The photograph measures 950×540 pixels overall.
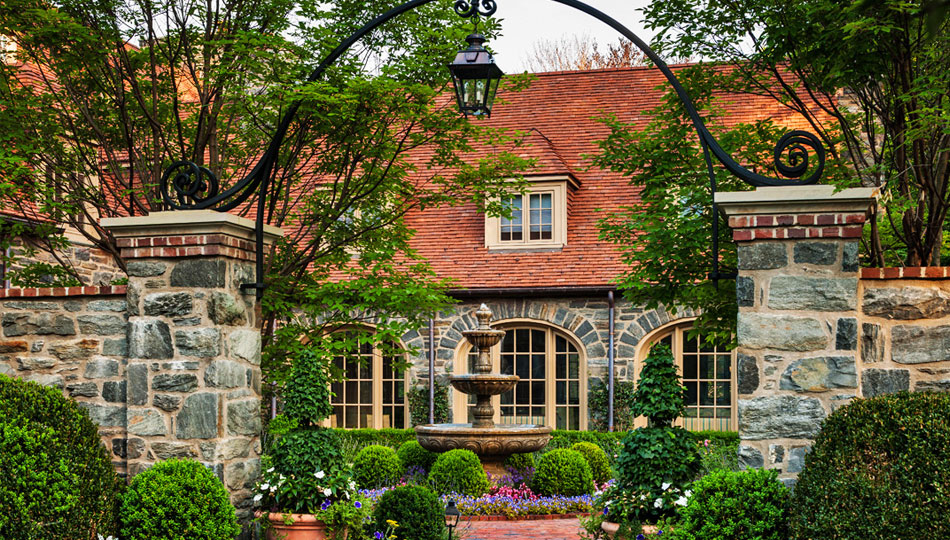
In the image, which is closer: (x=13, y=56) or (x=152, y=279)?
(x=152, y=279)

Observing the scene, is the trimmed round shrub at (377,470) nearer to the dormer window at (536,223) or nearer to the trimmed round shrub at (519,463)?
the trimmed round shrub at (519,463)

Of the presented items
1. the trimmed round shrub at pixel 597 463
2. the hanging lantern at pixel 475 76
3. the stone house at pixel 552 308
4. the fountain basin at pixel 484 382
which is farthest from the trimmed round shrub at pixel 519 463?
the hanging lantern at pixel 475 76

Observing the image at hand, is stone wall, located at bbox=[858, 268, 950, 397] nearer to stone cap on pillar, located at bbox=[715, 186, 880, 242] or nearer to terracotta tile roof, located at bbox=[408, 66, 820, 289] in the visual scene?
stone cap on pillar, located at bbox=[715, 186, 880, 242]

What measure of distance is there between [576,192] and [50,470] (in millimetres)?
12533

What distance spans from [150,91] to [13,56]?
55.5 inches

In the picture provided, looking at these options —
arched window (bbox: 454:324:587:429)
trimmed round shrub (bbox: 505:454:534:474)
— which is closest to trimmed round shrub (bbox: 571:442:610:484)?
trimmed round shrub (bbox: 505:454:534:474)

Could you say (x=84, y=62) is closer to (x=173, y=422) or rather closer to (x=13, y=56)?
(x=13, y=56)

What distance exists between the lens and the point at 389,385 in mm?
16953

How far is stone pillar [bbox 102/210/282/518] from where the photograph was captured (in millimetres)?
6426

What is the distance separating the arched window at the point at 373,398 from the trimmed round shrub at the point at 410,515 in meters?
9.54

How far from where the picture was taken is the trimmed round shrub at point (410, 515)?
6.90 m

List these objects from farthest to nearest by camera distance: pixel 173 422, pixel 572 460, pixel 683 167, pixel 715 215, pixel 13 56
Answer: pixel 572 460 < pixel 13 56 < pixel 683 167 < pixel 173 422 < pixel 715 215

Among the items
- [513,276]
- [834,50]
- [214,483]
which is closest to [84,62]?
[214,483]

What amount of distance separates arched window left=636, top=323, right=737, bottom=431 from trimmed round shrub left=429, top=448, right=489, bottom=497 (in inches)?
214
